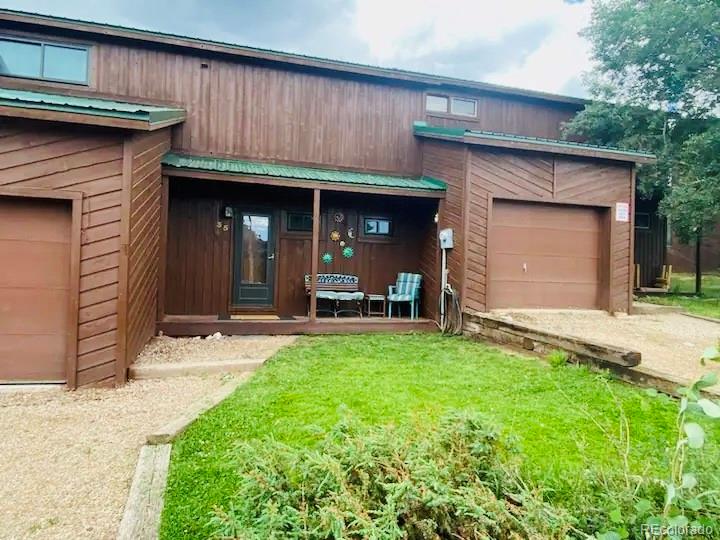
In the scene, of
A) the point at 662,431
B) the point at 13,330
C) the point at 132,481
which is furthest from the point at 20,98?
the point at 662,431

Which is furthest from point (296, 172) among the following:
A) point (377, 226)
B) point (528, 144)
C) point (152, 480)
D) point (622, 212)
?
point (622, 212)

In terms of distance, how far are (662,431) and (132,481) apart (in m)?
3.65

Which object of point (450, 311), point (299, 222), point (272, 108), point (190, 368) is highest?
point (272, 108)

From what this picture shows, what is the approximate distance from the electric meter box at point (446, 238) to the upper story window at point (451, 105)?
130 inches

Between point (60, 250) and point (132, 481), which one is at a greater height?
point (60, 250)

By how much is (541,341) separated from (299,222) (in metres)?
5.00

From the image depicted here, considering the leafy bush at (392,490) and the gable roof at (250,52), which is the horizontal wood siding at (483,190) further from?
the leafy bush at (392,490)

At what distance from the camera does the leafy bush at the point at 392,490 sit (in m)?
1.44

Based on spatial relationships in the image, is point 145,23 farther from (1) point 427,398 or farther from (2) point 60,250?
(1) point 427,398

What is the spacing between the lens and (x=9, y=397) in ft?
14.3

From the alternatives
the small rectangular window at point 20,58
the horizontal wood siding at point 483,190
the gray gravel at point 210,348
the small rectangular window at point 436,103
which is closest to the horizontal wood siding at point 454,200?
the horizontal wood siding at point 483,190

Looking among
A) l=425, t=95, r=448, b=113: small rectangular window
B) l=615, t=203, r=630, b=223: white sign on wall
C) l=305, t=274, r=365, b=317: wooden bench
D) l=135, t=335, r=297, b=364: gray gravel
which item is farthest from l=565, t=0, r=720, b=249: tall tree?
l=135, t=335, r=297, b=364: gray gravel

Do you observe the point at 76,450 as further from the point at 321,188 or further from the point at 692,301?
the point at 692,301

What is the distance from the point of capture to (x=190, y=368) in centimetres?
512
